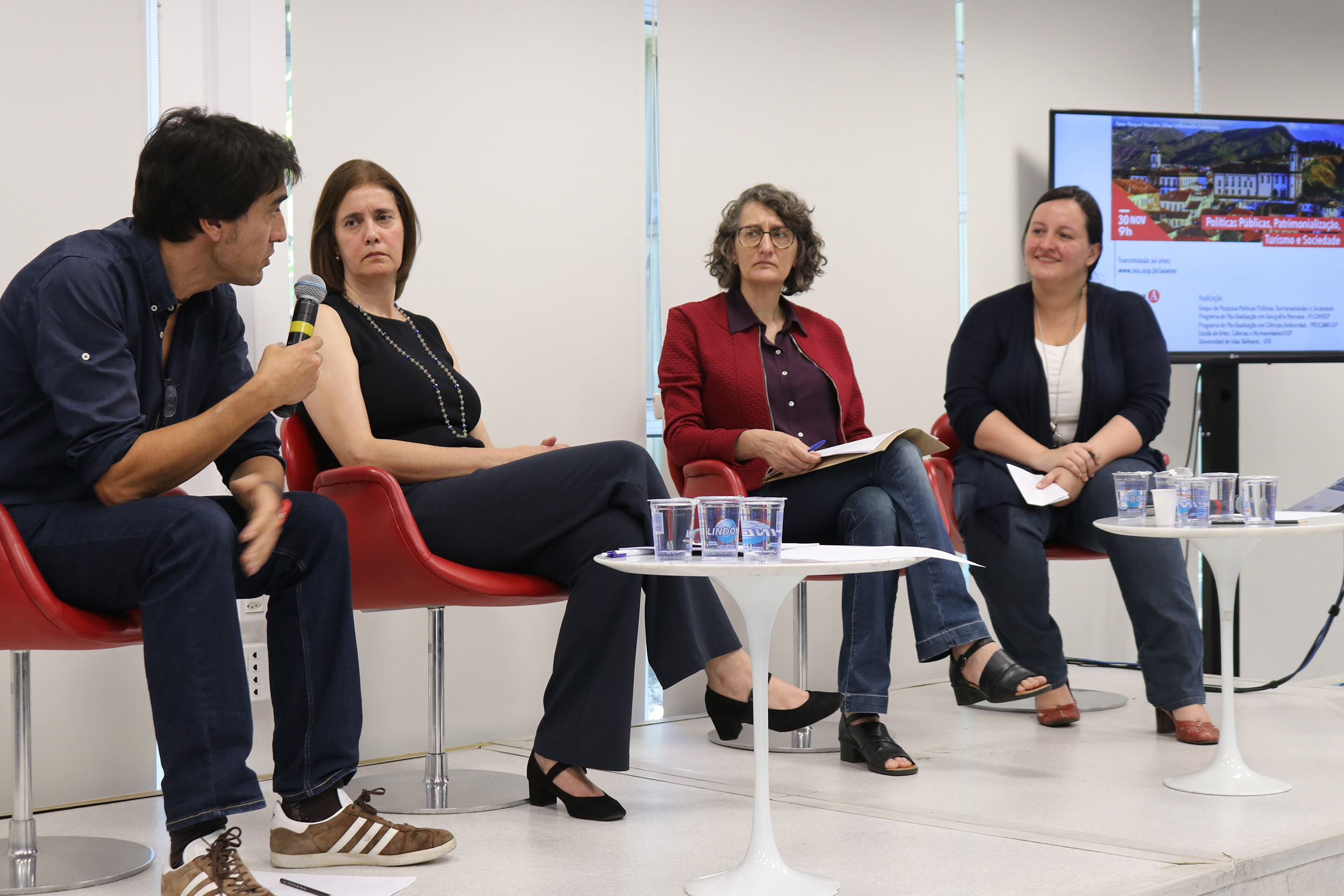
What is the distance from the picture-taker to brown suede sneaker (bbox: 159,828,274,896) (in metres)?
1.69

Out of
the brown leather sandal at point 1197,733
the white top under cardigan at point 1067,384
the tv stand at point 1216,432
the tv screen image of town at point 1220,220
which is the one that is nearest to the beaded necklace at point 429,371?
the white top under cardigan at point 1067,384

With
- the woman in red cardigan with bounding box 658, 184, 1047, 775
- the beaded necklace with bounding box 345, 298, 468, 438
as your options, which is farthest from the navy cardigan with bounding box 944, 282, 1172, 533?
the beaded necklace with bounding box 345, 298, 468, 438

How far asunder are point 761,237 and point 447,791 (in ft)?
5.03

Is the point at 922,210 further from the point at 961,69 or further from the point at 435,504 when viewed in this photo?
the point at 435,504

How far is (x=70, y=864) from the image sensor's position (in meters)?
2.06

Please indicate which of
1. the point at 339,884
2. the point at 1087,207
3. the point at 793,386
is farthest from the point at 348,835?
the point at 1087,207

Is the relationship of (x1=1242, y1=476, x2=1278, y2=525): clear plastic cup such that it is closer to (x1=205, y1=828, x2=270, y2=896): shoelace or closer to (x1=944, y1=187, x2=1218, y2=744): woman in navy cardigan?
(x1=944, y1=187, x2=1218, y2=744): woman in navy cardigan

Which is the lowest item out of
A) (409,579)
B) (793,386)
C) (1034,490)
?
(409,579)

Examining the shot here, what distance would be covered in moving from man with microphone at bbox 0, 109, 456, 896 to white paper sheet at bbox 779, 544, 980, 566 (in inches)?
28.9

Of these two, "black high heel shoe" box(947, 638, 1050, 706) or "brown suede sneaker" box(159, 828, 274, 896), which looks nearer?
"brown suede sneaker" box(159, 828, 274, 896)

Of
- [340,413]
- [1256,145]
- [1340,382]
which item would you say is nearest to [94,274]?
[340,413]

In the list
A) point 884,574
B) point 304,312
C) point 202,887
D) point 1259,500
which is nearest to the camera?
point 202,887

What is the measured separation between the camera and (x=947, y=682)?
13.2ft

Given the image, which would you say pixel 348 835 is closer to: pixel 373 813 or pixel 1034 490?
pixel 373 813
